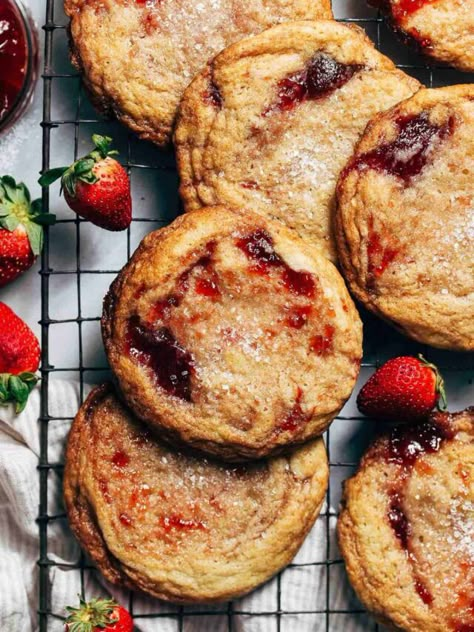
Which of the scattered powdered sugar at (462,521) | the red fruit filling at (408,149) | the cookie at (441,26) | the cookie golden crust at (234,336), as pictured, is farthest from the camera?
the cookie at (441,26)

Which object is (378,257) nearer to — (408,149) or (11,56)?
(408,149)

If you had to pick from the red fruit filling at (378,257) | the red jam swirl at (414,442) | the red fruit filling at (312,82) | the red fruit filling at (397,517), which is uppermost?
the red fruit filling at (312,82)

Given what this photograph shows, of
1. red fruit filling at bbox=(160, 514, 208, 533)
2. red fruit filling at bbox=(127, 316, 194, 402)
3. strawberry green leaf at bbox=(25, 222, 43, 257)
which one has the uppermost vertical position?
strawberry green leaf at bbox=(25, 222, 43, 257)

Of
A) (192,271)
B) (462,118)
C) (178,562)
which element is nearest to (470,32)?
(462,118)

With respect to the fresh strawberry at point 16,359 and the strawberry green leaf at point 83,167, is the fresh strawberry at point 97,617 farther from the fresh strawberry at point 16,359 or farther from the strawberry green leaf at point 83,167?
the strawberry green leaf at point 83,167

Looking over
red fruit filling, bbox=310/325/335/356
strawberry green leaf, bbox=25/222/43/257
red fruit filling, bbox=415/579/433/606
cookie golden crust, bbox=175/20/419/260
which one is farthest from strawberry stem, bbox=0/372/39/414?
red fruit filling, bbox=415/579/433/606

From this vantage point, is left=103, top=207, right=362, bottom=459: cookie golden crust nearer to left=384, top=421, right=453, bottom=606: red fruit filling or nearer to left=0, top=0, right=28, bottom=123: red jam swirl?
left=384, top=421, right=453, bottom=606: red fruit filling

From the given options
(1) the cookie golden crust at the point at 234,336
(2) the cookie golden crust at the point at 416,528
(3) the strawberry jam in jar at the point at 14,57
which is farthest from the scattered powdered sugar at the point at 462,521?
(3) the strawberry jam in jar at the point at 14,57
